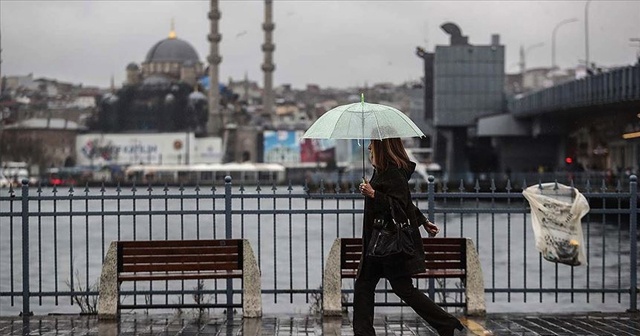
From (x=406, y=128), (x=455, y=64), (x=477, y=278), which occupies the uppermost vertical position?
(x=455, y=64)

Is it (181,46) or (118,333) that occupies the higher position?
(181,46)

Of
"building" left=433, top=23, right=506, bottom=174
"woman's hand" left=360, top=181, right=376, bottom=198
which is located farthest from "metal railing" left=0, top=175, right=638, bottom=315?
"building" left=433, top=23, right=506, bottom=174

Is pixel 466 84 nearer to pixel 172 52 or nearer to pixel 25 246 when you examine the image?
pixel 25 246

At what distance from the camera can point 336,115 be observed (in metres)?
9.26

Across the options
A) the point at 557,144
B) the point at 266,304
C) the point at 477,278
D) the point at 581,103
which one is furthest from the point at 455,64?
the point at 477,278

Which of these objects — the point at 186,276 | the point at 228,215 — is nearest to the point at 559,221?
the point at 228,215

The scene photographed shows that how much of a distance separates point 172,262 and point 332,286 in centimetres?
158

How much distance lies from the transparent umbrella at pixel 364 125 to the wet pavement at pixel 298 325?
7.01ft

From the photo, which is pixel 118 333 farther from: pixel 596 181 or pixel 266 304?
pixel 596 181

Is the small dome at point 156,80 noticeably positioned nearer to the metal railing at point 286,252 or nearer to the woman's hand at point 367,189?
the metal railing at point 286,252

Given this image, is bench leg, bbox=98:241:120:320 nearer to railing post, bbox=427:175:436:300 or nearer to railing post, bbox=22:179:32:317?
railing post, bbox=22:179:32:317

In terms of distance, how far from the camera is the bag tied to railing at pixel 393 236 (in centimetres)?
870

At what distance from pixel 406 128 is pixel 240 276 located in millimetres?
2792

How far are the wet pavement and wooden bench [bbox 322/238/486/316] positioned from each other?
189 millimetres
